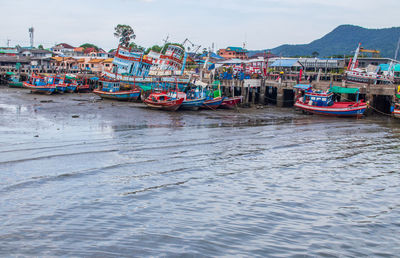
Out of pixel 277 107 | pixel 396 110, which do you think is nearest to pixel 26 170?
pixel 396 110

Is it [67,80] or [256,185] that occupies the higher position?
[67,80]

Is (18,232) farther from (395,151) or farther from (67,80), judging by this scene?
(67,80)

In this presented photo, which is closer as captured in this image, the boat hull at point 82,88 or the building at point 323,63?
the boat hull at point 82,88

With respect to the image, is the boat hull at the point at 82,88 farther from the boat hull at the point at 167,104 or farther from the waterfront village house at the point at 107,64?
the waterfront village house at the point at 107,64

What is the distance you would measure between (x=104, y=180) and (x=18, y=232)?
4334 mm

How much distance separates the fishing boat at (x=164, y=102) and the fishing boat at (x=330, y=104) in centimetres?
1123

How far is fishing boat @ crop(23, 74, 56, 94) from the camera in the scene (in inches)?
1918

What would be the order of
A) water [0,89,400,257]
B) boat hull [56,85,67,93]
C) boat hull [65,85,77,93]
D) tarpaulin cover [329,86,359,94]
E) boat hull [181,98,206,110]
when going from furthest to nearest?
boat hull [65,85,77,93]
boat hull [56,85,67,93]
boat hull [181,98,206,110]
tarpaulin cover [329,86,359,94]
water [0,89,400,257]

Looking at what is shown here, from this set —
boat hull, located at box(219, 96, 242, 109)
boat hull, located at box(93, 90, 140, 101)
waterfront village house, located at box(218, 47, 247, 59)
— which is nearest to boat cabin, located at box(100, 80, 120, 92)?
boat hull, located at box(93, 90, 140, 101)

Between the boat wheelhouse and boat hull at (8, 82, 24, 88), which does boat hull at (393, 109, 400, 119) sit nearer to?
the boat wheelhouse

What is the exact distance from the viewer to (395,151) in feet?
62.3

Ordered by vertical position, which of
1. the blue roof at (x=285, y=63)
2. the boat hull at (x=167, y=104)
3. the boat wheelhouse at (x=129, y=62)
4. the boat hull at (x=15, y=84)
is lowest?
the boat hull at (x=167, y=104)

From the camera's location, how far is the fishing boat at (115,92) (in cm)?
4353

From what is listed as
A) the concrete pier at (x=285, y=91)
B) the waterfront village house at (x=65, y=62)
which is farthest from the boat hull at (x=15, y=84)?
the concrete pier at (x=285, y=91)
